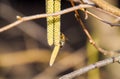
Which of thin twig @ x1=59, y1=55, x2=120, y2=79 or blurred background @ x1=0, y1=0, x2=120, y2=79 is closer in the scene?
thin twig @ x1=59, y1=55, x2=120, y2=79

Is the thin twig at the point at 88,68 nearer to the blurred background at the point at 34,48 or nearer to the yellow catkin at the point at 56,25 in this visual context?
the yellow catkin at the point at 56,25

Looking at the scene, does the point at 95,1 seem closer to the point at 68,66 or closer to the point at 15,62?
the point at 68,66

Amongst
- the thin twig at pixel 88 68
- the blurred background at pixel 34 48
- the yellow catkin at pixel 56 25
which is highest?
the yellow catkin at pixel 56 25

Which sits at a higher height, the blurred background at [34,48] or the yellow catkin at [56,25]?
the yellow catkin at [56,25]

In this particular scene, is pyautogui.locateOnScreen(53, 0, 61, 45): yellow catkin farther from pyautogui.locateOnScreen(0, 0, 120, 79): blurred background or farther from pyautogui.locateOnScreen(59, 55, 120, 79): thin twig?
pyautogui.locateOnScreen(0, 0, 120, 79): blurred background

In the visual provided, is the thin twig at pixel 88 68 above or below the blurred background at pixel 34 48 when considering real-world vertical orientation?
above

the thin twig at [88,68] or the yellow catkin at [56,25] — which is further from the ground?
the yellow catkin at [56,25]

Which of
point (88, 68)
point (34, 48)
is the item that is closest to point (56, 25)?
point (88, 68)

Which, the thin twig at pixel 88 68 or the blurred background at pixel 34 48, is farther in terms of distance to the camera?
the blurred background at pixel 34 48

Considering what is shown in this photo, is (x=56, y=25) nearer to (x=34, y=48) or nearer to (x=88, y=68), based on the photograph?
(x=88, y=68)

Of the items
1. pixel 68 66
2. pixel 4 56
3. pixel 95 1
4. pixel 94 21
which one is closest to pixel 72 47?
pixel 68 66

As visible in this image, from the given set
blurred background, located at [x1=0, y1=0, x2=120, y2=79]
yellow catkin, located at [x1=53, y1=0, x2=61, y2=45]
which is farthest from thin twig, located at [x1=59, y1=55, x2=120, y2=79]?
blurred background, located at [x1=0, y1=0, x2=120, y2=79]

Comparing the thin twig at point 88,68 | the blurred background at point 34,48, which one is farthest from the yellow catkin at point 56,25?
the blurred background at point 34,48
